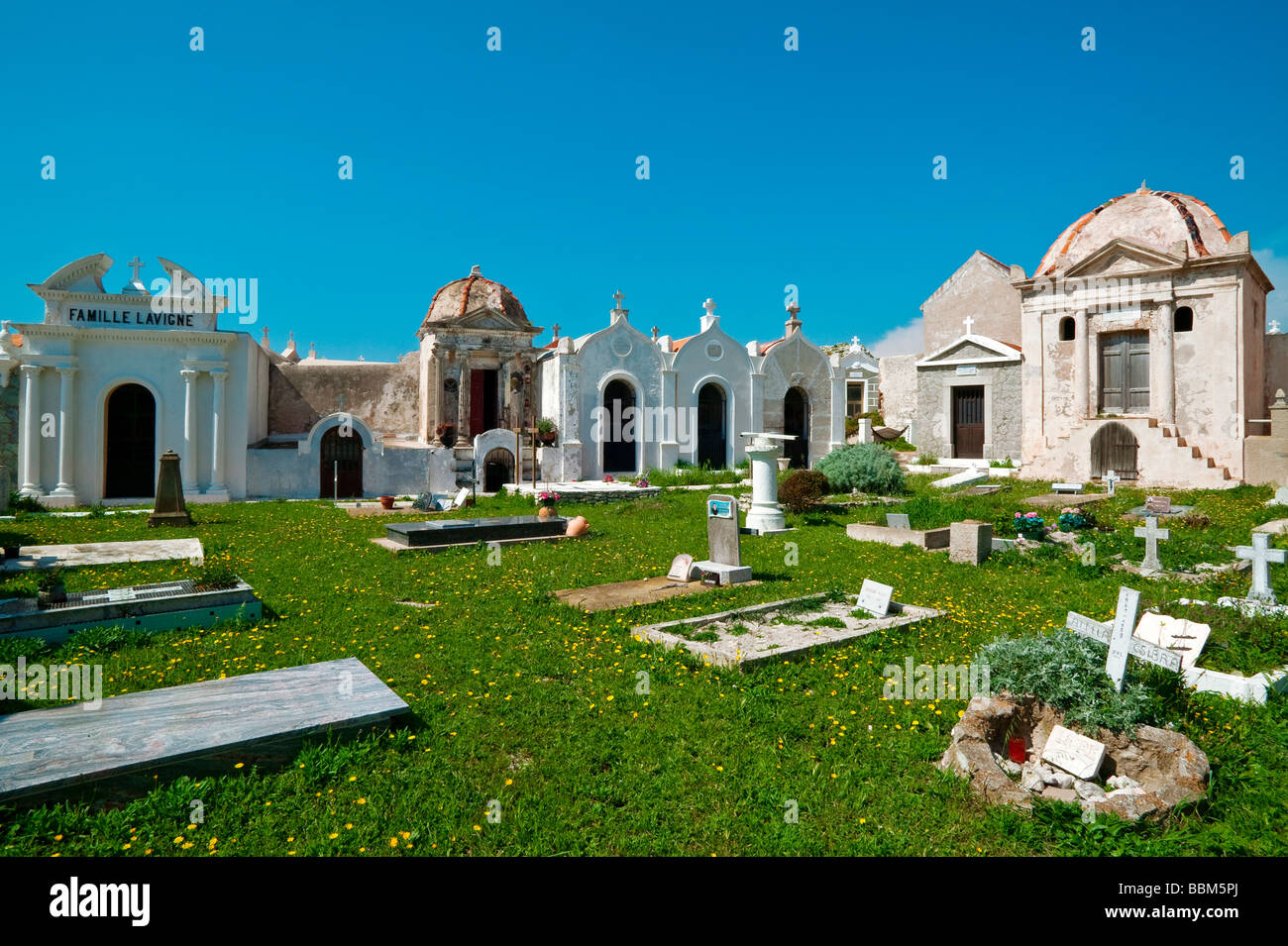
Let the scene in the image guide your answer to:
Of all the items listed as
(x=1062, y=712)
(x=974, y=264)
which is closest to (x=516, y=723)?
(x=1062, y=712)

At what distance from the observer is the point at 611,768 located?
14.1 feet

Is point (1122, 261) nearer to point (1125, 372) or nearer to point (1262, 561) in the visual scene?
point (1125, 372)

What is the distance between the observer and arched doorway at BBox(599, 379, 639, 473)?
26531mm

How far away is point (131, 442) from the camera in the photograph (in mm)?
20906

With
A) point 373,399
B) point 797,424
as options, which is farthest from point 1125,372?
point 373,399

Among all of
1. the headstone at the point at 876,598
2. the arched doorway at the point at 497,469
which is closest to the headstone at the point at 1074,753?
the headstone at the point at 876,598

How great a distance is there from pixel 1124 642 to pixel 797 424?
25735mm

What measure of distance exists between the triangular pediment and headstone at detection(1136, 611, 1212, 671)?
67.9ft

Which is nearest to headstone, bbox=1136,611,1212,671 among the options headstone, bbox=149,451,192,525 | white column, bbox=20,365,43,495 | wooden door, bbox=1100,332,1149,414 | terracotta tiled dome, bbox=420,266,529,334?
headstone, bbox=149,451,192,525


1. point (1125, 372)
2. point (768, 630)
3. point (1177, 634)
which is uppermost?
point (1125, 372)

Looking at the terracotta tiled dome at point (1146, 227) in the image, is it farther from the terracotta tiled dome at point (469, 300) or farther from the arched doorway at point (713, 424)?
the terracotta tiled dome at point (469, 300)

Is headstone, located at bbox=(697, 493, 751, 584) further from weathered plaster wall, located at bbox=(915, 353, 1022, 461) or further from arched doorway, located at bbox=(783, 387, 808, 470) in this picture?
arched doorway, located at bbox=(783, 387, 808, 470)
